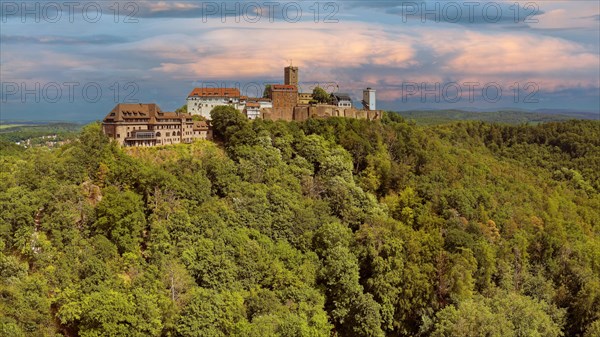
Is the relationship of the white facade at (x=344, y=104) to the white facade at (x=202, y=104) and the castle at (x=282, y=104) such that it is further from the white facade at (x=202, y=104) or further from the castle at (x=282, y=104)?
the white facade at (x=202, y=104)

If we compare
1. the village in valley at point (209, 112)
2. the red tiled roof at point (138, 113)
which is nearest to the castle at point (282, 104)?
the village in valley at point (209, 112)

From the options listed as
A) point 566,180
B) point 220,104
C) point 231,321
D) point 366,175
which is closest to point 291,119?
point 220,104

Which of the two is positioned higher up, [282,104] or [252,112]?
[282,104]

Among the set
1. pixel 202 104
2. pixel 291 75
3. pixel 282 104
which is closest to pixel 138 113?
pixel 202 104

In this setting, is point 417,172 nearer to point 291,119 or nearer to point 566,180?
point 291,119

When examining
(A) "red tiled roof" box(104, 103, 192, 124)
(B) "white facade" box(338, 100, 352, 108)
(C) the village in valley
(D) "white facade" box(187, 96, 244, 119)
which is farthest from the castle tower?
(A) "red tiled roof" box(104, 103, 192, 124)

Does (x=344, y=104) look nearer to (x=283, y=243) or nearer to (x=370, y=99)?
(x=370, y=99)
